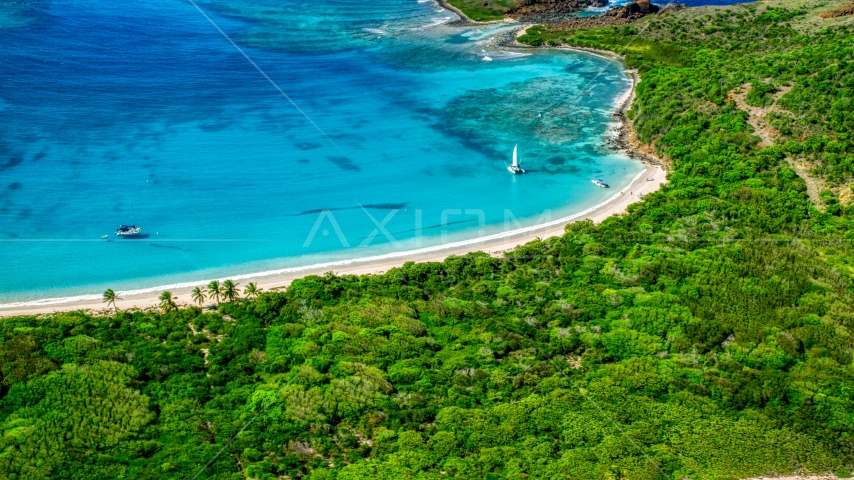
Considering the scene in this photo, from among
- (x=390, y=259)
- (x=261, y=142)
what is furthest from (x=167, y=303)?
(x=261, y=142)

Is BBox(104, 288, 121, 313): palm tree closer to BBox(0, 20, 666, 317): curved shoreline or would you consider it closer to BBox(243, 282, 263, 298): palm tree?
BBox(0, 20, 666, 317): curved shoreline

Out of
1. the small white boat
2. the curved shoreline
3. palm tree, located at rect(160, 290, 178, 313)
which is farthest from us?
the small white boat

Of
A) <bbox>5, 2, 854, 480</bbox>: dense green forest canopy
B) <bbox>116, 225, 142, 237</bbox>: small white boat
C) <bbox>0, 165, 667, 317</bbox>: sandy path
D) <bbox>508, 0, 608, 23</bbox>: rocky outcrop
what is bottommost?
<bbox>5, 2, 854, 480</bbox>: dense green forest canopy

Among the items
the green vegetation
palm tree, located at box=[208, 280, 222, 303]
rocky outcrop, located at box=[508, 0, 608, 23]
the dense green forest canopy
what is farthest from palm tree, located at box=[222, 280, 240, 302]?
rocky outcrop, located at box=[508, 0, 608, 23]

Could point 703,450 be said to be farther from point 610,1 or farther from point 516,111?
point 610,1

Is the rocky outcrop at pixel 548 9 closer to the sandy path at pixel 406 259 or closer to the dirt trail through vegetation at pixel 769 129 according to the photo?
the dirt trail through vegetation at pixel 769 129

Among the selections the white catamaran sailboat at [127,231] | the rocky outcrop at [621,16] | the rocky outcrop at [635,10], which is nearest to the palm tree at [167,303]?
the white catamaran sailboat at [127,231]

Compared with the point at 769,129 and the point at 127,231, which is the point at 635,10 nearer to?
the point at 769,129
